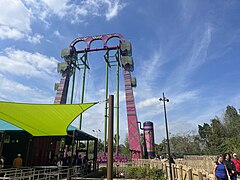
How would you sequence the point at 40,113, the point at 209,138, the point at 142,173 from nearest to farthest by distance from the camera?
the point at 40,113, the point at 142,173, the point at 209,138

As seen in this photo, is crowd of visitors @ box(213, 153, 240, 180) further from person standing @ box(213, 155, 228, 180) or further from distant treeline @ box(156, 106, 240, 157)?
distant treeline @ box(156, 106, 240, 157)

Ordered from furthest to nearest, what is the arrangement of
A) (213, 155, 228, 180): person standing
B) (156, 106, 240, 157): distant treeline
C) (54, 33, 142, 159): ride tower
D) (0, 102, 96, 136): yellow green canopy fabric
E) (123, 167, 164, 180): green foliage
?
(156, 106, 240, 157): distant treeline → (54, 33, 142, 159): ride tower → (123, 167, 164, 180): green foliage → (0, 102, 96, 136): yellow green canopy fabric → (213, 155, 228, 180): person standing

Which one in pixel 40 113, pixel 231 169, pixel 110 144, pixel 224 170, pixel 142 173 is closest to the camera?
pixel 110 144

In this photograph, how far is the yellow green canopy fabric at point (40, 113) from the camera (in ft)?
24.2

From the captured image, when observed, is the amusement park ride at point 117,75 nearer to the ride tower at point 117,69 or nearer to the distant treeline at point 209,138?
the ride tower at point 117,69

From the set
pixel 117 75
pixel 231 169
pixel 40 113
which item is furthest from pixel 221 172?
pixel 117 75

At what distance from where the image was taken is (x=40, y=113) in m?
7.80

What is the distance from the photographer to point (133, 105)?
25.5 meters

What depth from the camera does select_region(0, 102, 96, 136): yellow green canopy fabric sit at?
7.39m

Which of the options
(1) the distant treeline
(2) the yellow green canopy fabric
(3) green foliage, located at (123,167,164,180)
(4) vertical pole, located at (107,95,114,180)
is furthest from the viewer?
(1) the distant treeline

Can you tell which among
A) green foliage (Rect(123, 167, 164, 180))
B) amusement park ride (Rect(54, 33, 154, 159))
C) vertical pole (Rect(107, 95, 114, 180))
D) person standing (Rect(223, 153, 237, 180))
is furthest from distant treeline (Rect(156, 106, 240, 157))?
vertical pole (Rect(107, 95, 114, 180))

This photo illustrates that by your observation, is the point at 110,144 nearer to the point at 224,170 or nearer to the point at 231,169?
the point at 224,170

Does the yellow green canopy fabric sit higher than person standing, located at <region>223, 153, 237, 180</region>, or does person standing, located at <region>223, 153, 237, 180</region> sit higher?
the yellow green canopy fabric

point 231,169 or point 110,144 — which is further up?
point 110,144
